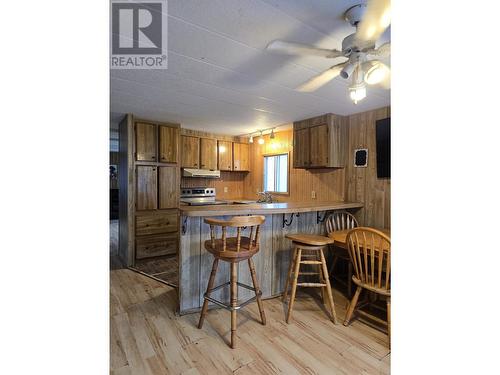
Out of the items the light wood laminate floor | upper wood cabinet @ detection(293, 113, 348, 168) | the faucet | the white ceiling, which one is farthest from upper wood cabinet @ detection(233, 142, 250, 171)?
the light wood laminate floor

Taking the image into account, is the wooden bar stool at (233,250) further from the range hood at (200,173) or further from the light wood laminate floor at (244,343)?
the range hood at (200,173)

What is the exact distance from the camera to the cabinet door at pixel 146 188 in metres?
3.71

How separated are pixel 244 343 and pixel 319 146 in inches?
104

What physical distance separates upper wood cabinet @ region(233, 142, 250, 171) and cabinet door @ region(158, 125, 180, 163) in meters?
1.43

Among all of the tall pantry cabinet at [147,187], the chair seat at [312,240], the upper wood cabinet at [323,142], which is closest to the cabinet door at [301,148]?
the upper wood cabinet at [323,142]

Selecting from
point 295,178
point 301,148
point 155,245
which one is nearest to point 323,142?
point 301,148
